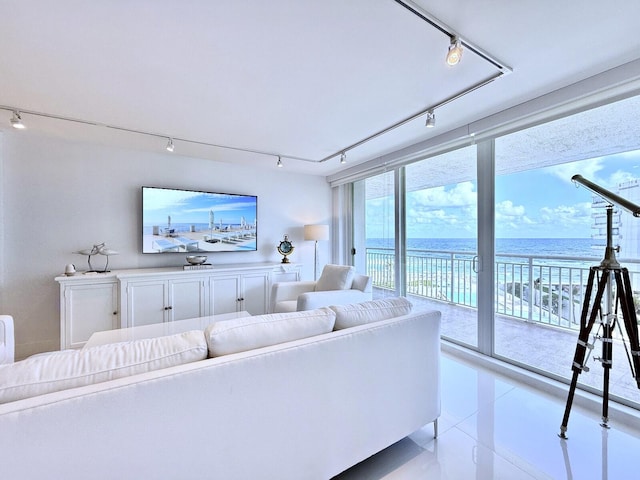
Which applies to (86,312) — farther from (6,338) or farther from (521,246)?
(521,246)

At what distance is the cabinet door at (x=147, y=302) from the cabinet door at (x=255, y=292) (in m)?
0.88

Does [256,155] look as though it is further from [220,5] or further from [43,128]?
[220,5]

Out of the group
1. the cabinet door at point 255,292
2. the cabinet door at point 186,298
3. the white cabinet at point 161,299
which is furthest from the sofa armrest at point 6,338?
the cabinet door at point 255,292

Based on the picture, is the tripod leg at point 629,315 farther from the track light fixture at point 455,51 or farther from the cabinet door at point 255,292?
the cabinet door at point 255,292

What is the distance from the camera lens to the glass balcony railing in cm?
294

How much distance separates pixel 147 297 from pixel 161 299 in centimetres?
13

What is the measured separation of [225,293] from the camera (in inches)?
134

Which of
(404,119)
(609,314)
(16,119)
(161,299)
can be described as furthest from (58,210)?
(609,314)

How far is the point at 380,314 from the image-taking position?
1.55 metres

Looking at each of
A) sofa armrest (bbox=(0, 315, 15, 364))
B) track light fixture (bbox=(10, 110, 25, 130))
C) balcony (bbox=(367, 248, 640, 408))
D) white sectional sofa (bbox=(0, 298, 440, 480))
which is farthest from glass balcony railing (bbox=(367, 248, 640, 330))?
track light fixture (bbox=(10, 110, 25, 130))

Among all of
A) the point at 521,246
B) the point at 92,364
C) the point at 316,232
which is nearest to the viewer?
the point at 92,364

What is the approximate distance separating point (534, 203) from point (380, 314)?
229 cm

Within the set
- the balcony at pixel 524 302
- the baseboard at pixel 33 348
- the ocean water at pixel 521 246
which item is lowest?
the baseboard at pixel 33 348

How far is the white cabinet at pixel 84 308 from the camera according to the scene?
270 centimetres
